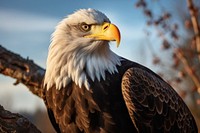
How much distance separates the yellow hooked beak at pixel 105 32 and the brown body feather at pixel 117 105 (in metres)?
0.46

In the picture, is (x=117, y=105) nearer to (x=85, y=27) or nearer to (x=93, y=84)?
(x=93, y=84)

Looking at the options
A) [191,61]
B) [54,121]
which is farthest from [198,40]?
[54,121]

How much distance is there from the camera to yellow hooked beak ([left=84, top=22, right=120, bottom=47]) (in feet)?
14.1

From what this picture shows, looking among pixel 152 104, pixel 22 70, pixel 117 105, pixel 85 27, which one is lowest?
pixel 152 104

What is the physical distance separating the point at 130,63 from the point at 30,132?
151 cm

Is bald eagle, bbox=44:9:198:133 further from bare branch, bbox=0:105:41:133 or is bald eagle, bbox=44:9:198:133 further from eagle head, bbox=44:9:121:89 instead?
bare branch, bbox=0:105:41:133

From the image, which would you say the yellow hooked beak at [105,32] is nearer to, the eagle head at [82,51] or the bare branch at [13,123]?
the eagle head at [82,51]

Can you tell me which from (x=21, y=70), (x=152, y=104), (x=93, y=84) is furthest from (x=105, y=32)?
(x=21, y=70)

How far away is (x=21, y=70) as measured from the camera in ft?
20.8

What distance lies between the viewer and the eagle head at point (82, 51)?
4438 mm

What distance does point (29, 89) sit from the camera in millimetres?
6531

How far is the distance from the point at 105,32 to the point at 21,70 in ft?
7.97

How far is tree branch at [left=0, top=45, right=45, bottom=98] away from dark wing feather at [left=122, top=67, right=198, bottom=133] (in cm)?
204

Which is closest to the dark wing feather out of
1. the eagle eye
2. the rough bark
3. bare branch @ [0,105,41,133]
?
the eagle eye
